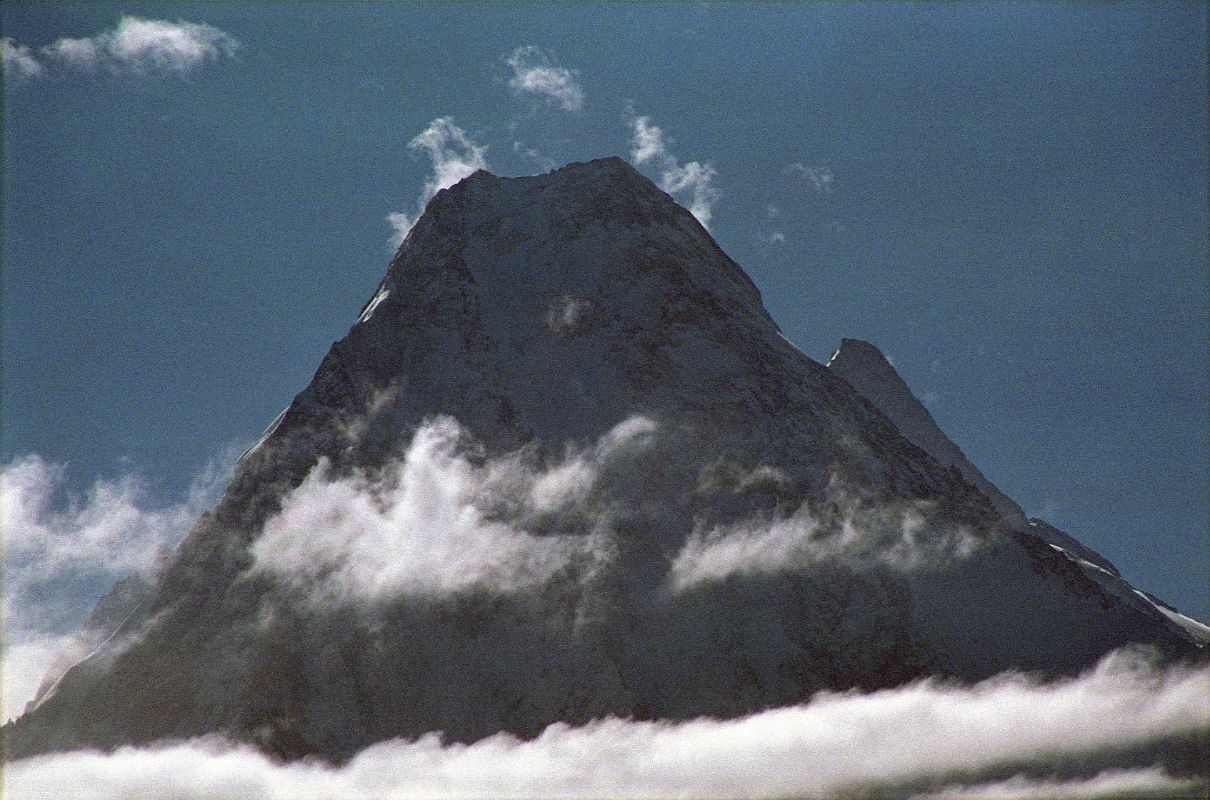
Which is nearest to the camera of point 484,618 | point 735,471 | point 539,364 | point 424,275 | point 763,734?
point 763,734

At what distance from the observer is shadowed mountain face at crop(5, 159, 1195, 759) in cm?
10425

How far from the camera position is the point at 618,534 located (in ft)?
375

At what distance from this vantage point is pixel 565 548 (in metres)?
114

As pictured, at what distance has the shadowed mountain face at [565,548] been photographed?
104m

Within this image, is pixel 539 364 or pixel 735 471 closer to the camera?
pixel 735 471

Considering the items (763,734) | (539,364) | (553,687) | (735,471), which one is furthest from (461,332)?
(763,734)

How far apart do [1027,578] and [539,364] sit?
52.2m

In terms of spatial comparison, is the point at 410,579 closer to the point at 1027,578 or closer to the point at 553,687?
the point at 553,687

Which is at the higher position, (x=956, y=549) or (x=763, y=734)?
(x=956, y=549)

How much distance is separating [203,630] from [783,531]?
174 ft

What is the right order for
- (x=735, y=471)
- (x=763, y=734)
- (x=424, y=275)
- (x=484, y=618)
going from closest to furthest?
(x=763, y=734) → (x=484, y=618) → (x=735, y=471) → (x=424, y=275)

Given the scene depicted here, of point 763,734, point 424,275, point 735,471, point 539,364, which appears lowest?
point 763,734

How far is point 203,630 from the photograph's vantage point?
110 m

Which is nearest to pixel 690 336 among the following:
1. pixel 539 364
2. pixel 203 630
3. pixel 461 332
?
pixel 539 364
